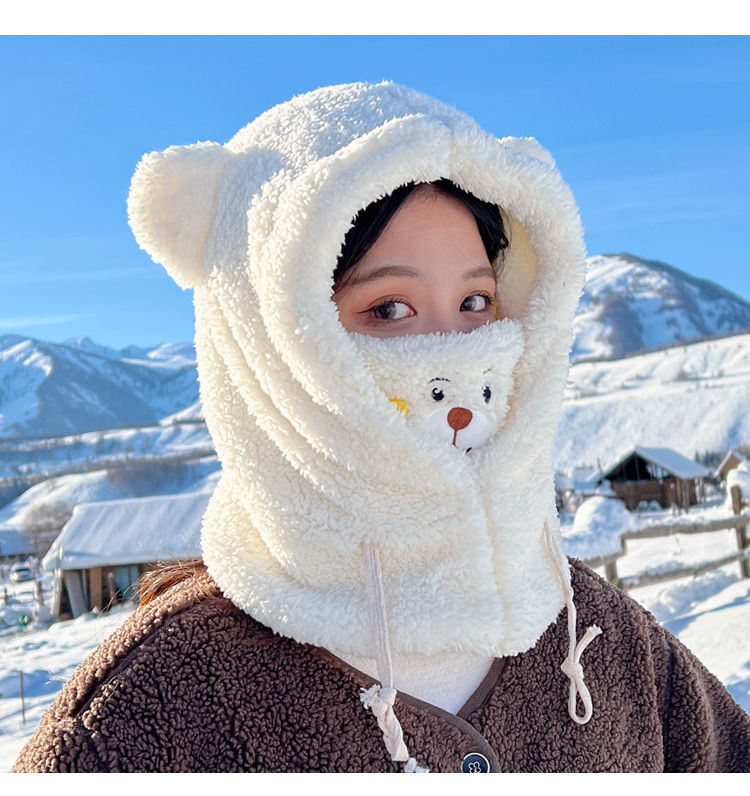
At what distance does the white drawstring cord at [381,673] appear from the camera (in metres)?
0.73

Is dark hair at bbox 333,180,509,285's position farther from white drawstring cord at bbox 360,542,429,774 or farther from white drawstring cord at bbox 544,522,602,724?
white drawstring cord at bbox 544,522,602,724

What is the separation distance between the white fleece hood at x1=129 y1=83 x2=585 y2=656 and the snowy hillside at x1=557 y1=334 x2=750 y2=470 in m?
27.0

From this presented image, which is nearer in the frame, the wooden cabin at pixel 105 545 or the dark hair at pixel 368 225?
the dark hair at pixel 368 225

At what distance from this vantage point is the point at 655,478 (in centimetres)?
1750

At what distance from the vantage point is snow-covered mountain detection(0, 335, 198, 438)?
3988 centimetres

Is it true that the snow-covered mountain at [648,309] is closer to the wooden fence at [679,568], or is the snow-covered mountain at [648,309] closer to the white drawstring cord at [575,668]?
the wooden fence at [679,568]

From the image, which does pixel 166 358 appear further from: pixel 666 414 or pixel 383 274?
pixel 383 274

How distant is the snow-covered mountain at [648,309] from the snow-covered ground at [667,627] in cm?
6983

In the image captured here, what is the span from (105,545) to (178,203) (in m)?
9.71

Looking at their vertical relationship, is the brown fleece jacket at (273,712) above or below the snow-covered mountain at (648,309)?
above

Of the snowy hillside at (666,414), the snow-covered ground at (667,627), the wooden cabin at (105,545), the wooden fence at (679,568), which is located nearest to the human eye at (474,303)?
the snow-covered ground at (667,627)

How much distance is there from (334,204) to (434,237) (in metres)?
0.14

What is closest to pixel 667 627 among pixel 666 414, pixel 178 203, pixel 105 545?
pixel 178 203
